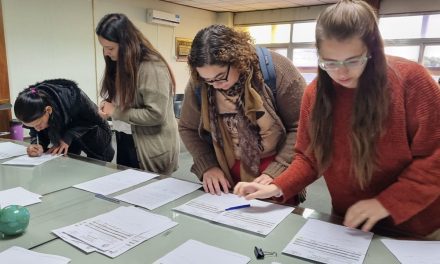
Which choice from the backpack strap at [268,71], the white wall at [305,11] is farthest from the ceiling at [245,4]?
the backpack strap at [268,71]

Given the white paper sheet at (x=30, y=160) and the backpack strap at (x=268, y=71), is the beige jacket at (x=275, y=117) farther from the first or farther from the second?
the white paper sheet at (x=30, y=160)

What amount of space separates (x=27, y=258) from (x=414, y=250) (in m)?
0.91

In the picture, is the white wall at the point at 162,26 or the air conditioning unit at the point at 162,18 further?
the air conditioning unit at the point at 162,18

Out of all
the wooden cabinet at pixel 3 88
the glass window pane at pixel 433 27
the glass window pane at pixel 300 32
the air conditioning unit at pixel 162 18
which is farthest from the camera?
the glass window pane at pixel 300 32

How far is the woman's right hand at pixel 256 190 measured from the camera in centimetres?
108

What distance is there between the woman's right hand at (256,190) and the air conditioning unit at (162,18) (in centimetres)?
552

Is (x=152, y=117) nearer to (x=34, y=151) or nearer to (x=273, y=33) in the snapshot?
(x=34, y=151)

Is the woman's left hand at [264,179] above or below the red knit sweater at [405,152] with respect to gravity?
below

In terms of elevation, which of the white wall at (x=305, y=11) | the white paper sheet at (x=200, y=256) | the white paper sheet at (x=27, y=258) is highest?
the white wall at (x=305, y=11)

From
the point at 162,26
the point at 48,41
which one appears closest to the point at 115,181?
the point at 48,41

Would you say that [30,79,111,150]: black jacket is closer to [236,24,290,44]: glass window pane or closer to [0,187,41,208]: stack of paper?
[0,187,41,208]: stack of paper

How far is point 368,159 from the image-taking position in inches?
35.6

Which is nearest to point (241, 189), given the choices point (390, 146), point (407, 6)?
point (390, 146)

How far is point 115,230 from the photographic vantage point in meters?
0.97
